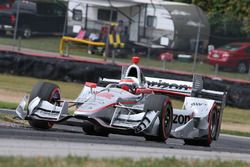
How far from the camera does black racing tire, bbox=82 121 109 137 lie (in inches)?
502

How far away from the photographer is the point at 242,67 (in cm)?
2875

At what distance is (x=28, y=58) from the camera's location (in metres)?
27.1

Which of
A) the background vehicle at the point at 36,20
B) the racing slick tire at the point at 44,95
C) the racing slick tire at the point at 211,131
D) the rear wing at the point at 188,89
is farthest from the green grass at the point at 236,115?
the background vehicle at the point at 36,20

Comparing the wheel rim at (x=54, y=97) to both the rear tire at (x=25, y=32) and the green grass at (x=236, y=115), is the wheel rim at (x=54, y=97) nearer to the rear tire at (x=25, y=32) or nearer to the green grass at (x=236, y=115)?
the green grass at (x=236, y=115)

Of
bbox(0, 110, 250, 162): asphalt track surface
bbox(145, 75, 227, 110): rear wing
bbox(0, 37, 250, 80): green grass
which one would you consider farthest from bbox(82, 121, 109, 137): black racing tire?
bbox(0, 37, 250, 80): green grass

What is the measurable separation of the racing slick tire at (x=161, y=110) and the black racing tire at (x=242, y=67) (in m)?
15.8

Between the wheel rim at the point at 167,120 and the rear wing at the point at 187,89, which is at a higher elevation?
the rear wing at the point at 187,89

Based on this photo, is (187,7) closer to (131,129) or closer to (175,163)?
(131,129)

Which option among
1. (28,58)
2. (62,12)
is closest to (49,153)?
(28,58)

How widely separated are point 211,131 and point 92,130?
92.6 inches

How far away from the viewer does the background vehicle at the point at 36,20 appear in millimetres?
33156

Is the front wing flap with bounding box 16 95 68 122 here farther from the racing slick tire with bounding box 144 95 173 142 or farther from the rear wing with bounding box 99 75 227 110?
the rear wing with bounding box 99 75 227 110

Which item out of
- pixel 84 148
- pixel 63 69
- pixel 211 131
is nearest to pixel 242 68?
pixel 63 69

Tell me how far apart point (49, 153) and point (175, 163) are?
1.51 meters
